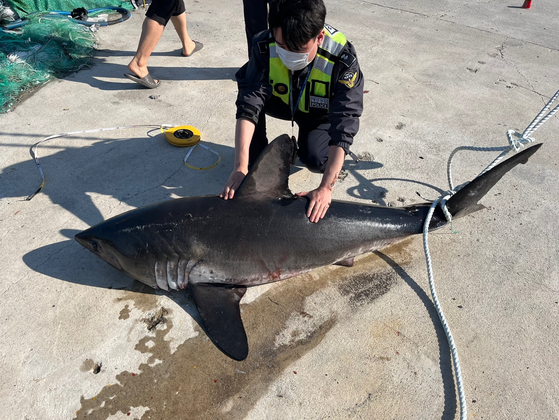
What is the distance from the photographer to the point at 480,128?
13.7 ft

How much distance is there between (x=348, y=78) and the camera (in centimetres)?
262

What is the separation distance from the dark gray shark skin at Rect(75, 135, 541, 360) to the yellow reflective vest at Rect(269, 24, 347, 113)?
2.05ft

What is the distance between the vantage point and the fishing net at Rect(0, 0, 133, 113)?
4.37 metres

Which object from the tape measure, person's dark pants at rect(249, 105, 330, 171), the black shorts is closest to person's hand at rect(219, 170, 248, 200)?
person's dark pants at rect(249, 105, 330, 171)

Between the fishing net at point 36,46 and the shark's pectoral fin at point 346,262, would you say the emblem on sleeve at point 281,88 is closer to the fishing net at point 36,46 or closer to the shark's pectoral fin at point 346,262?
the shark's pectoral fin at point 346,262

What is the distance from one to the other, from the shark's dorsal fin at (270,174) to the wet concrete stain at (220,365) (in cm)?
64

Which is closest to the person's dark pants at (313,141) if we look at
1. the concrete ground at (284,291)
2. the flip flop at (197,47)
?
the concrete ground at (284,291)

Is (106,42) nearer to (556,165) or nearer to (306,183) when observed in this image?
(306,183)

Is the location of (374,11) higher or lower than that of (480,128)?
higher

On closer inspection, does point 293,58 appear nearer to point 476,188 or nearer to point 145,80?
point 476,188

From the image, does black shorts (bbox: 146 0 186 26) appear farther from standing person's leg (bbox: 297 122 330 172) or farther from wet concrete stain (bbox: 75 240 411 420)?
wet concrete stain (bbox: 75 240 411 420)

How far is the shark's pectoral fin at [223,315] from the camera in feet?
7.12

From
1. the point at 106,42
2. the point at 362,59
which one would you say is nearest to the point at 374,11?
the point at 362,59

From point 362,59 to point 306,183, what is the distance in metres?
2.88
